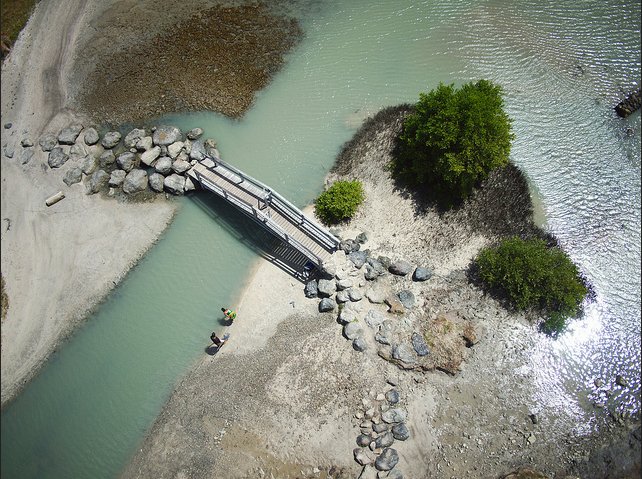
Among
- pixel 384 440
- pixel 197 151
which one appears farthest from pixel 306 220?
pixel 384 440

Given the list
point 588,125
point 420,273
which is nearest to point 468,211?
point 420,273

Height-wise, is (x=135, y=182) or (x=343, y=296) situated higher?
(x=135, y=182)

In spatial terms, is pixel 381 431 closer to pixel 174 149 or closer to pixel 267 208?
pixel 267 208

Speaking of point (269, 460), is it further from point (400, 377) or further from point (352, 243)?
point (352, 243)

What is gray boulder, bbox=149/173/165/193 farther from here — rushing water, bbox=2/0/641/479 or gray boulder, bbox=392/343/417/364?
gray boulder, bbox=392/343/417/364

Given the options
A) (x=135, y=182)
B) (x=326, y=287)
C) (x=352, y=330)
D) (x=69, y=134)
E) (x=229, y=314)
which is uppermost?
(x=69, y=134)

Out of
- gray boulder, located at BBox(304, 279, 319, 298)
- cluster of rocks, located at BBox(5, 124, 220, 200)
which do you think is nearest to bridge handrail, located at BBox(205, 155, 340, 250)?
gray boulder, located at BBox(304, 279, 319, 298)
